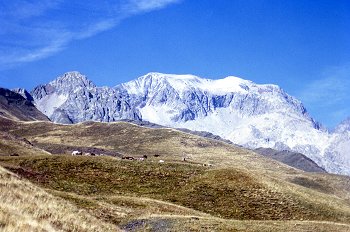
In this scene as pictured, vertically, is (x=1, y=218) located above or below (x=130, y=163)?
below

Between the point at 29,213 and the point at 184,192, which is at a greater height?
the point at 184,192

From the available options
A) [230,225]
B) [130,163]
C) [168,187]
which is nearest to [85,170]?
[130,163]

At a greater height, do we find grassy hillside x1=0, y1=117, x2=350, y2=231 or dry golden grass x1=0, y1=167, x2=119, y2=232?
grassy hillside x1=0, y1=117, x2=350, y2=231

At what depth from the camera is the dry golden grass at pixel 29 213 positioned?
1766 cm

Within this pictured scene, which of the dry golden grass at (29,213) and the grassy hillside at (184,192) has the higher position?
the grassy hillside at (184,192)

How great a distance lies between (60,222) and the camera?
22.4 metres

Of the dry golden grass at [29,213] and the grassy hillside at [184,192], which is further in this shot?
the grassy hillside at [184,192]

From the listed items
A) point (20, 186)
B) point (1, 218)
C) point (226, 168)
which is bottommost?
point (1, 218)

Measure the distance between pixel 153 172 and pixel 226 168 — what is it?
37.2ft

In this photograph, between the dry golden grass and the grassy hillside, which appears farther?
the grassy hillside

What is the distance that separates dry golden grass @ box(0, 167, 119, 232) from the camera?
1766 centimetres

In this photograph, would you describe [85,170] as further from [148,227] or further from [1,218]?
[1,218]

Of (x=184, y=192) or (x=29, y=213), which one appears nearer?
(x=29, y=213)

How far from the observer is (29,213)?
21.5 meters
